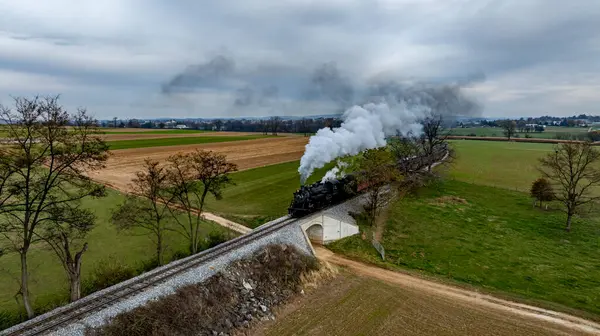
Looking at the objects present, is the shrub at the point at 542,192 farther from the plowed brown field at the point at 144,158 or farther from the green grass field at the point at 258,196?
the plowed brown field at the point at 144,158

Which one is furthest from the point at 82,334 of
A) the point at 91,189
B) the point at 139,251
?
the point at 139,251

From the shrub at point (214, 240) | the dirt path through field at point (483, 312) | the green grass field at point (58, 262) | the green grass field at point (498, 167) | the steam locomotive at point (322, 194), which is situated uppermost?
the steam locomotive at point (322, 194)

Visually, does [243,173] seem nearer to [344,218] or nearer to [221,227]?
[221,227]

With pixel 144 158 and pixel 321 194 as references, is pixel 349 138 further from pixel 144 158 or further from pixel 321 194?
pixel 144 158

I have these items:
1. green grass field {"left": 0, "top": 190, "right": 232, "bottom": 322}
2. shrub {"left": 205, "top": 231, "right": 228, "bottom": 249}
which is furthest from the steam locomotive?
green grass field {"left": 0, "top": 190, "right": 232, "bottom": 322}

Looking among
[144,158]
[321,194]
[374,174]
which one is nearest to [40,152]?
[321,194]

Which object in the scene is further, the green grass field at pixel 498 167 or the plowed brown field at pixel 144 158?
the green grass field at pixel 498 167

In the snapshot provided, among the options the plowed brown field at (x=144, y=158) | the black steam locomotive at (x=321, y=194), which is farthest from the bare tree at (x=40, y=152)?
the plowed brown field at (x=144, y=158)

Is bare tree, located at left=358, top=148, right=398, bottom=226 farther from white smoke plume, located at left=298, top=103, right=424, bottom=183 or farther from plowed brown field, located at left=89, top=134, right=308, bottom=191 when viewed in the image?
plowed brown field, located at left=89, top=134, right=308, bottom=191
